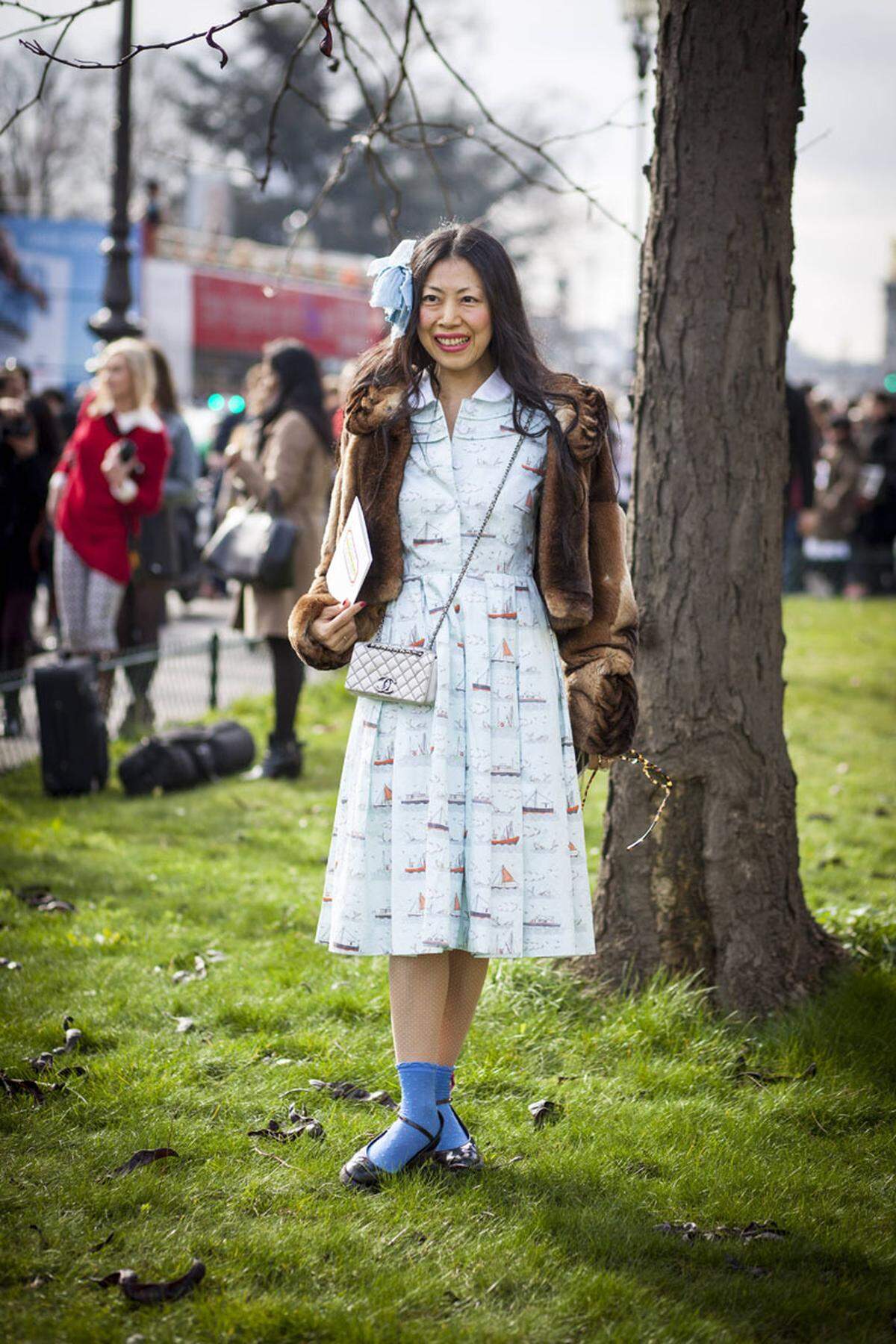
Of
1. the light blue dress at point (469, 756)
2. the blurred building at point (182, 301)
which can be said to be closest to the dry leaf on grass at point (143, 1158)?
the light blue dress at point (469, 756)

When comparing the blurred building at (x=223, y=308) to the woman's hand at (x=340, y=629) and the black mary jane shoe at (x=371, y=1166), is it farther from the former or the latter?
the black mary jane shoe at (x=371, y=1166)

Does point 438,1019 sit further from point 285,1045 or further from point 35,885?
point 35,885

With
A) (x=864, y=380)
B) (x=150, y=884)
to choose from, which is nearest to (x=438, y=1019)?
(x=150, y=884)

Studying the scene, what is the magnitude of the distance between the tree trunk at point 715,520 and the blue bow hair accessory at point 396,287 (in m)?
1.17

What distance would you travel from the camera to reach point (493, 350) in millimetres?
3613

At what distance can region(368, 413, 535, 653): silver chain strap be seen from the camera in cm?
344

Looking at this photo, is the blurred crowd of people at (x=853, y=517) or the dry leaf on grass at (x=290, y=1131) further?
the blurred crowd of people at (x=853, y=517)

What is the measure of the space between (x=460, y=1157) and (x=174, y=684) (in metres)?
7.12

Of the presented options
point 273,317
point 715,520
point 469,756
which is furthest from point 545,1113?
point 273,317

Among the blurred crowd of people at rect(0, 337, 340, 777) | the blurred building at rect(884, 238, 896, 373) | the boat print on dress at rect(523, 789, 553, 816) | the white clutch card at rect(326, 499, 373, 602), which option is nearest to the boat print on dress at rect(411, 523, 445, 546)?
the white clutch card at rect(326, 499, 373, 602)

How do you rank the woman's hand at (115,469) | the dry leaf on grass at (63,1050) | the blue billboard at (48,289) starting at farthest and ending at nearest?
1. the blue billboard at (48,289)
2. the woman's hand at (115,469)
3. the dry leaf on grass at (63,1050)

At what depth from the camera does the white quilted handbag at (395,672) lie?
3.35 meters

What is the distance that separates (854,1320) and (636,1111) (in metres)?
0.98

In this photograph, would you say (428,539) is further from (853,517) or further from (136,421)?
(853,517)
